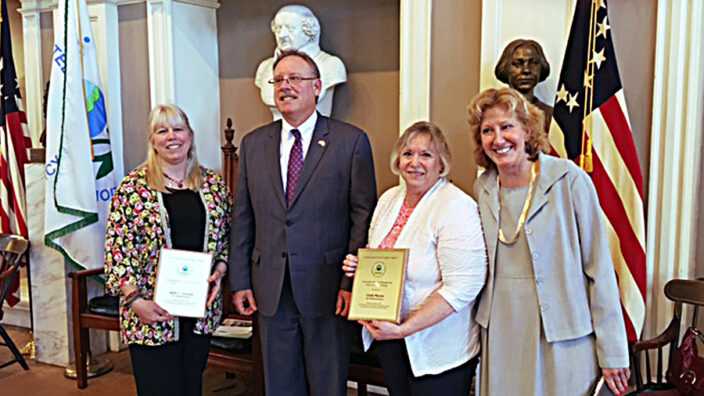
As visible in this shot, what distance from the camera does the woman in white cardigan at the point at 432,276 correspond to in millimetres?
1770

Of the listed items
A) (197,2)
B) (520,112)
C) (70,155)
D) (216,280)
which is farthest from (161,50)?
(520,112)

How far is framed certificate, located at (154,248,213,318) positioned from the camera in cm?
219

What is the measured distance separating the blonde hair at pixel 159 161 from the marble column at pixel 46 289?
1.78 m

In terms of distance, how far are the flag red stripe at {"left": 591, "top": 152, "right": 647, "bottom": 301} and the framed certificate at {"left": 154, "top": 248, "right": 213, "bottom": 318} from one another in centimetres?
159

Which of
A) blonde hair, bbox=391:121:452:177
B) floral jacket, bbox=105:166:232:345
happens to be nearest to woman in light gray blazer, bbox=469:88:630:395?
→ blonde hair, bbox=391:121:452:177

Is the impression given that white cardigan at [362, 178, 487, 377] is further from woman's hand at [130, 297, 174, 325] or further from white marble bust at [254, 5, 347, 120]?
white marble bust at [254, 5, 347, 120]

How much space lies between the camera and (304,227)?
2109 mm

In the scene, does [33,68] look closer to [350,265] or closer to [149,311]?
[149,311]

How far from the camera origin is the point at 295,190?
2.12 metres

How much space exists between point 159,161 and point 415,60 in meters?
1.41

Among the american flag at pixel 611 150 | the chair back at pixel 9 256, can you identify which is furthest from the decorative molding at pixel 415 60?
the chair back at pixel 9 256

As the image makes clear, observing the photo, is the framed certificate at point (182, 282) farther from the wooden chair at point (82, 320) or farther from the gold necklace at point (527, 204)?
the wooden chair at point (82, 320)

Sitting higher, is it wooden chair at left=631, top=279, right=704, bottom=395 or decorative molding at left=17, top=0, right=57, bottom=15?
decorative molding at left=17, top=0, right=57, bottom=15

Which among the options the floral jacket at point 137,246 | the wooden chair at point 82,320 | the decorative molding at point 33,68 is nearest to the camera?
the floral jacket at point 137,246
